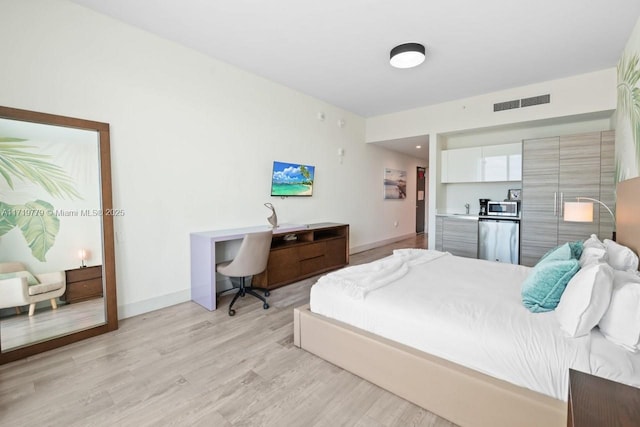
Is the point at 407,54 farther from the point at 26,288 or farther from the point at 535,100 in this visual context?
the point at 26,288

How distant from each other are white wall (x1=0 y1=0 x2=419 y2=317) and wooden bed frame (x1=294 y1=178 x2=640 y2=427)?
1916mm

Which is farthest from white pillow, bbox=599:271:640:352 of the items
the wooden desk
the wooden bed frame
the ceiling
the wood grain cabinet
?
the wood grain cabinet

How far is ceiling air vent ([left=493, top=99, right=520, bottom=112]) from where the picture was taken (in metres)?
4.30

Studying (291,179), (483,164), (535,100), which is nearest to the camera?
(535,100)

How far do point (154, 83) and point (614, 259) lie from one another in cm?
444

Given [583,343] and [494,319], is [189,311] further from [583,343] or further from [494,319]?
[583,343]

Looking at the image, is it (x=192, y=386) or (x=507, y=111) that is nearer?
(x=192, y=386)

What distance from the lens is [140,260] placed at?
9.83 feet

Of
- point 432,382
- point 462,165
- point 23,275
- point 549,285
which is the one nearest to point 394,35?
→ point 549,285

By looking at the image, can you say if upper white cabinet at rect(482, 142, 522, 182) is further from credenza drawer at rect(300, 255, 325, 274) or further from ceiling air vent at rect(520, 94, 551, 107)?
credenza drawer at rect(300, 255, 325, 274)

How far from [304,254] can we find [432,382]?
2766mm

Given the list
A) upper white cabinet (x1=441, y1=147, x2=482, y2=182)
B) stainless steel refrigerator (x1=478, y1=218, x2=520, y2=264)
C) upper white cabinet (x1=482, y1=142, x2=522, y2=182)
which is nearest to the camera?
stainless steel refrigerator (x1=478, y1=218, x2=520, y2=264)

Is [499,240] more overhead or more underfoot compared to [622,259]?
more underfoot

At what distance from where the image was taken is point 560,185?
4008 millimetres
